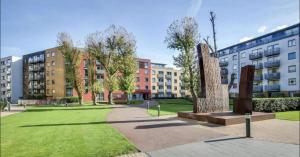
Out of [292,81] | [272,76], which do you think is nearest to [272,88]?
[272,76]

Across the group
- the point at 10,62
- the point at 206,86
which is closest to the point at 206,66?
the point at 206,86

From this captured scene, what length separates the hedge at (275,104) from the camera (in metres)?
21.5

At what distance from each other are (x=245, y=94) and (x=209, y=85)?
2.55 m

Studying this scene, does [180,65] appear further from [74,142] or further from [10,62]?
[10,62]

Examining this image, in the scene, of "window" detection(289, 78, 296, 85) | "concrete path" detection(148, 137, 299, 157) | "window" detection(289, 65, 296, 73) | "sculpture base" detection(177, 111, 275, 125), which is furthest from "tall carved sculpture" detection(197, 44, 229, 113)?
"window" detection(289, 65, 296, 73)

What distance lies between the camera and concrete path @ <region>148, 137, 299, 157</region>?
7520 millimetres

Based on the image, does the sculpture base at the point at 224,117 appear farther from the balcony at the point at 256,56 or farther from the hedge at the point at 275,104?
the balcony at the point at 256,56

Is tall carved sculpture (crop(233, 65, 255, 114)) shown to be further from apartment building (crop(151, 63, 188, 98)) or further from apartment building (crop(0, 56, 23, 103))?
apartment building (crop(0, 56, 23, 103))

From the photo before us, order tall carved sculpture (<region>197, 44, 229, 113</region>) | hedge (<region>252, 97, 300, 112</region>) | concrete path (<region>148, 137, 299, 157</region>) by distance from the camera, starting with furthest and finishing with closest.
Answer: hedge (<region>252, 97, 300, 112</region>) < tall carved sculpture (<region>197, 44, 229, 113</region>) < concrete path (<region>148, 137, 299, 157</region>)

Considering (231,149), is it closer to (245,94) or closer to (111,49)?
(245,94)

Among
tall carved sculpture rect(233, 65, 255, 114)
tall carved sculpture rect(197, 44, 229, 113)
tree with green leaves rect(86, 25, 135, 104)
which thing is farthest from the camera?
tree with green leaves rect(86, 25, 135, 104)

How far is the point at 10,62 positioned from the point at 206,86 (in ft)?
292

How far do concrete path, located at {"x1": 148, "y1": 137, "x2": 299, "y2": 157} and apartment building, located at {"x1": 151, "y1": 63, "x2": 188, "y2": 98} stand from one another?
80.2 metres

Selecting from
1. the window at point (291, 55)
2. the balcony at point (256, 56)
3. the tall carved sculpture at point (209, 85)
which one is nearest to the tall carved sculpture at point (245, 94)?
the tall carved sculpture at point (209, 85)
